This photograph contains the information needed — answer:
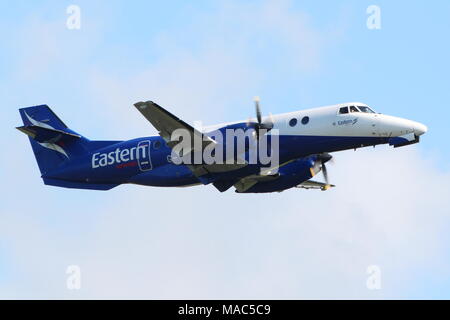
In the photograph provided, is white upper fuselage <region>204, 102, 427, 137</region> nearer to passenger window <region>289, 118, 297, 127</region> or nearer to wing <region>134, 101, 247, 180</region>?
passenger window <region>289, 118, 297, 127</region>

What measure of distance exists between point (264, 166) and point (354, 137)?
309 cm

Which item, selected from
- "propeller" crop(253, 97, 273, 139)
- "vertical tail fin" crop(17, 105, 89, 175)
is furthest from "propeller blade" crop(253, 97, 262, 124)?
"vertical tail fin" crop(17, 105, 89, 175)

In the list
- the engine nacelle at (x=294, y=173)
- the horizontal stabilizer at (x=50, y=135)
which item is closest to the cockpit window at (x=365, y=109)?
the engine nacelle at (x=294, y=173)

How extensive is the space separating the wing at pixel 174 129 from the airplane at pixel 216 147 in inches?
1.2

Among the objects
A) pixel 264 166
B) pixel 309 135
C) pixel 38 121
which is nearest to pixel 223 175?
pixel 264 166

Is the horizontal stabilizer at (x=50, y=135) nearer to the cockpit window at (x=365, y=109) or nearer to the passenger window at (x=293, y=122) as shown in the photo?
the passenger window at (x=293, y=122)

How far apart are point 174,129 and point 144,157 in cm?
309

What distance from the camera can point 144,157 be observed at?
91.9 feet

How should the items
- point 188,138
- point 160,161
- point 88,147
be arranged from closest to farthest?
point 188,138
point 160,161
point 88,147

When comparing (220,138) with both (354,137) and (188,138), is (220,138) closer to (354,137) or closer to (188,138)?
(188,138)

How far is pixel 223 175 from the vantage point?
27.0 meters

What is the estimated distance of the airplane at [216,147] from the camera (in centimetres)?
2578

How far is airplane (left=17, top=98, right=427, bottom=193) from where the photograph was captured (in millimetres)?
25781

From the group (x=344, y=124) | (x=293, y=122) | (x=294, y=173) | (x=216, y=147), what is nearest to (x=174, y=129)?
(x=216, y=147)
